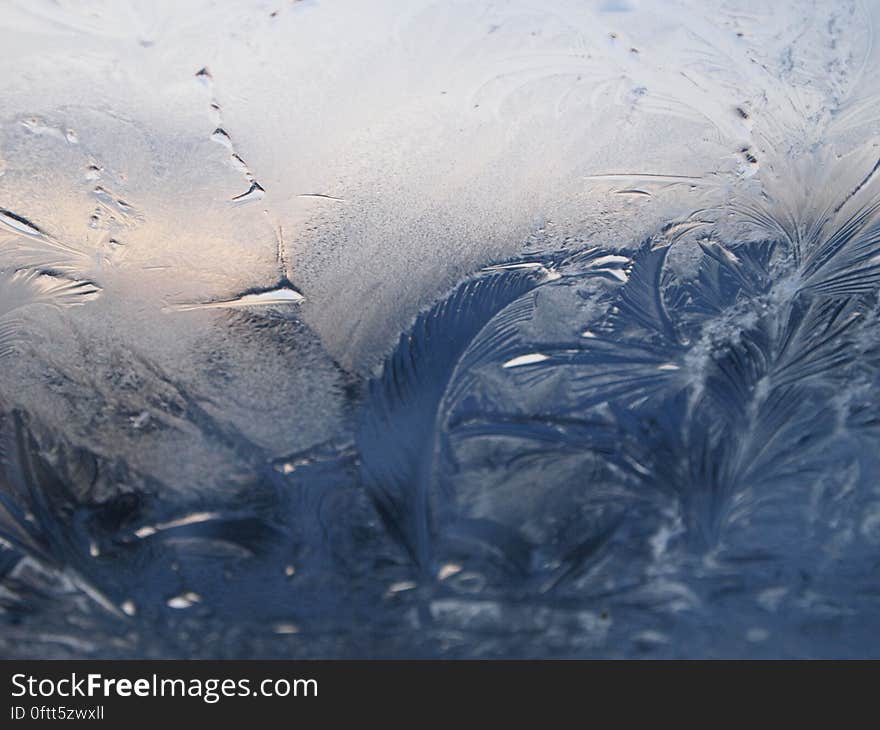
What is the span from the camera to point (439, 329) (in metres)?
1.39

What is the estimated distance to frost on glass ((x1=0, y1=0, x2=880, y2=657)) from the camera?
123cm

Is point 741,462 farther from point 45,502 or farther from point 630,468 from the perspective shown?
point 45,502

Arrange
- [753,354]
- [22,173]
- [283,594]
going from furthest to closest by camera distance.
Result: [22,173] < [753,354] < [283,594]

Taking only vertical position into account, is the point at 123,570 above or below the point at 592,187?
below

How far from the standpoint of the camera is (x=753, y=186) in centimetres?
152

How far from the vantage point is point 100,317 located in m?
1.41

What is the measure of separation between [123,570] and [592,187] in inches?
55.7

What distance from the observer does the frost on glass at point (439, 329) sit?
1232 millimetres

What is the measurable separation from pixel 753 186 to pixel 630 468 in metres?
0.83

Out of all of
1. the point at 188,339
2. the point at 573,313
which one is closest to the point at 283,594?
the point at 188,339

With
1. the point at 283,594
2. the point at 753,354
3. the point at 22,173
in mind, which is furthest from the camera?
the point at 22,173

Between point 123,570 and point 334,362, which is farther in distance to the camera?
point 334,362

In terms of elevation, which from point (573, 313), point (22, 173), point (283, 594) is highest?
point (22, 173)

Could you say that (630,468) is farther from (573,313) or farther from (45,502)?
(45,502)
